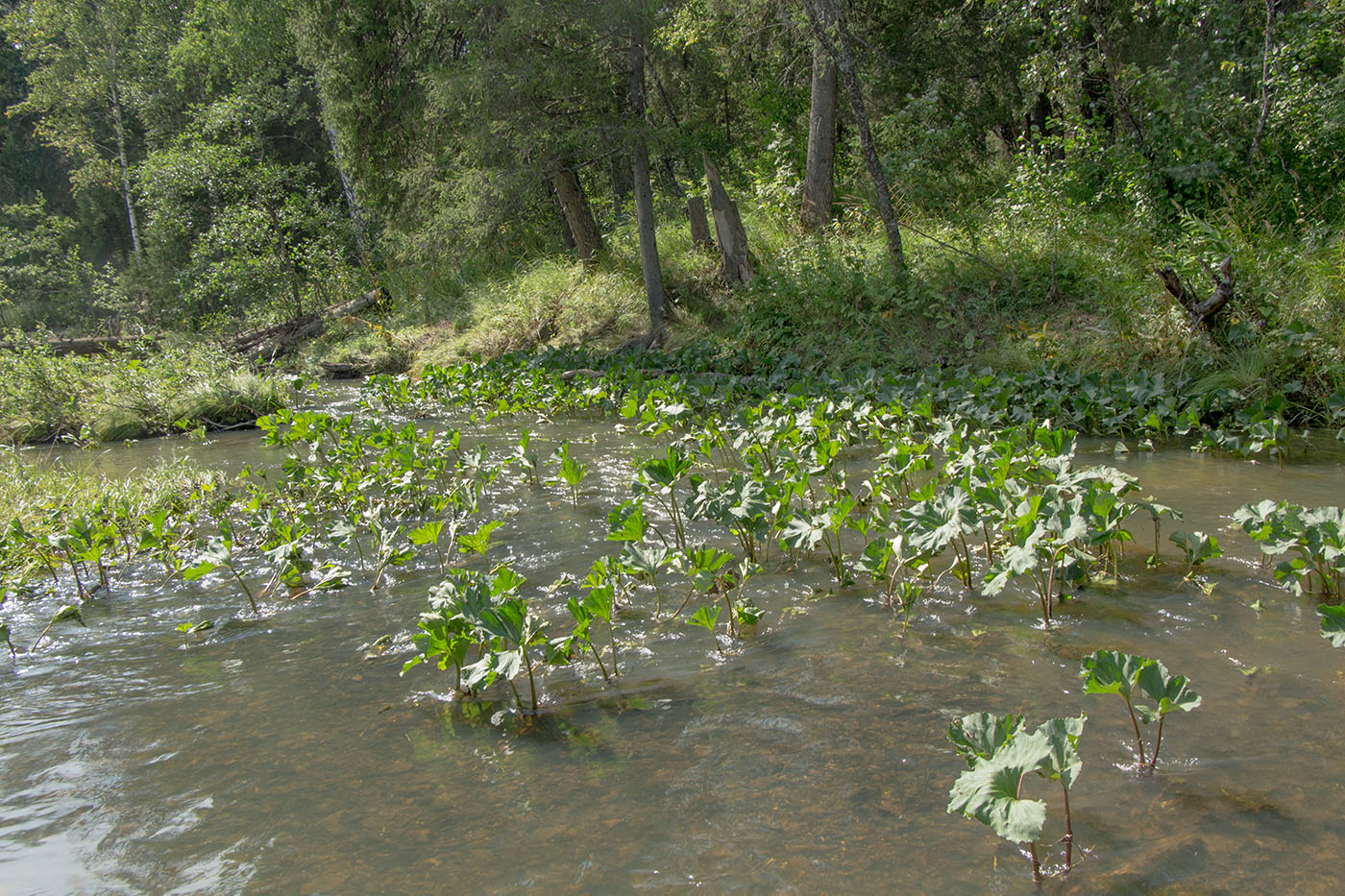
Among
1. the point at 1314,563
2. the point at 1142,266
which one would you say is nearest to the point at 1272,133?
the point at 1142,266

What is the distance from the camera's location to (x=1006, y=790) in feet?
6.53

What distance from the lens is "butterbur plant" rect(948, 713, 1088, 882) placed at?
6.22ft

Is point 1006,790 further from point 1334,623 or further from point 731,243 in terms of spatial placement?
point 731,243

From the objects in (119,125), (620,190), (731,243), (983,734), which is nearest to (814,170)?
(731,243)

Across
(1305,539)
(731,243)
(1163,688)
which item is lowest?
(1305,539)

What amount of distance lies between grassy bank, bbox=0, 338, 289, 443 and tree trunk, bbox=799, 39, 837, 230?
8752mm

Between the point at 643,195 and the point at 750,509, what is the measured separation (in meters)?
9.61

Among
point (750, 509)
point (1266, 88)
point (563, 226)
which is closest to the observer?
point (750, 509)

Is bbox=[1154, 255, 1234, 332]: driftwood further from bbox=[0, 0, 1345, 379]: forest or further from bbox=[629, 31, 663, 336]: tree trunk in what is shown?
bbox=[629, 31, 663, 336]: tree trunk

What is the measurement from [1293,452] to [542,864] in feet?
20.9

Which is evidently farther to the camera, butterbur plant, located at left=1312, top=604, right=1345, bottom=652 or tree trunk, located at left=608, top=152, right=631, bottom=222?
tree trunk, located at left=608, top=152, right=631, bottom=222

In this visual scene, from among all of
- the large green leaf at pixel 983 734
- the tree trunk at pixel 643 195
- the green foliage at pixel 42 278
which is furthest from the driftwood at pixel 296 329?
the large green leaf at pixel 983 734

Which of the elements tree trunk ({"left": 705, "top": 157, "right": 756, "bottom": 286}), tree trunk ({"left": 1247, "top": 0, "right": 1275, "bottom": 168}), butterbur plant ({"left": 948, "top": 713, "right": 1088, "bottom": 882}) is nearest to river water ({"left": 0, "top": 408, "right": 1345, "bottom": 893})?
butterbur plant ({"left": 948, "top": 713, "right": 1088, "bottom": 882})

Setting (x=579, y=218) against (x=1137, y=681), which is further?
(x=579, y=218)
